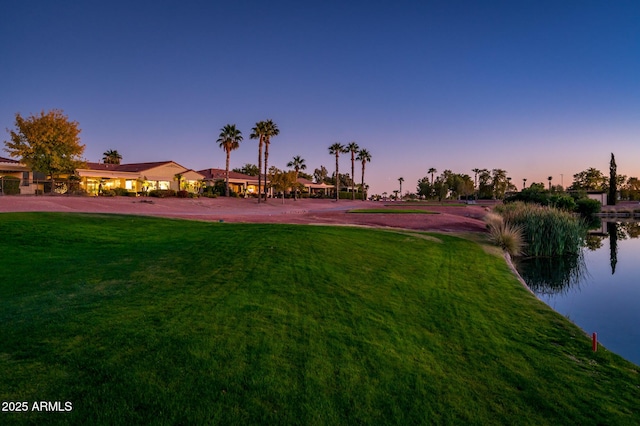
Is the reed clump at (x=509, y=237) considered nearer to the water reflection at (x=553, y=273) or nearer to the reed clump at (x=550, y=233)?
the reed clump at (x=550, y=233)

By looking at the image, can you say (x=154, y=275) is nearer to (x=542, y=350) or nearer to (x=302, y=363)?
(x=302, y=363)

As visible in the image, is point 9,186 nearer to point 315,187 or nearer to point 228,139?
point 228,139

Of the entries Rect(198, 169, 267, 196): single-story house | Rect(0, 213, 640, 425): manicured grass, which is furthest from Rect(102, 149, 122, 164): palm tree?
Rect(0, 213, 640, 425): manicured grass

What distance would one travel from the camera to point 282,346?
5812 millimetres

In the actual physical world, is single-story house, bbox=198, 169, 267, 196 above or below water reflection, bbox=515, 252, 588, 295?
above

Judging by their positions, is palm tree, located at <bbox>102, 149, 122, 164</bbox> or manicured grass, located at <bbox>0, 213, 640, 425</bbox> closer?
manicured grass, located at <bbox>0, 213, 640, 425</bbox>

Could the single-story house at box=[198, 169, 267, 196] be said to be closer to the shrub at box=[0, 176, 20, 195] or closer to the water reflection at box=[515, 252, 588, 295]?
the shrub at box=[0, 176, 20, 195]

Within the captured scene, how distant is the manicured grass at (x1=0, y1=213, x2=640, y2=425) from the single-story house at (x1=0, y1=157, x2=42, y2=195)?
1523 inches

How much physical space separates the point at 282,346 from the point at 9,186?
147 feet

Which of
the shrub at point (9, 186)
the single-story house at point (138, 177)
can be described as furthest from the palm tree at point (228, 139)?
the shrub at point (9, 186)

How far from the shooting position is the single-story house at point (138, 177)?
166 ft

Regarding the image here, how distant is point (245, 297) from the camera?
7867mm

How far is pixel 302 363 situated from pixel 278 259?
19.1 feet

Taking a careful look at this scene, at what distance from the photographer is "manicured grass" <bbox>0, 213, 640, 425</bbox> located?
4.39 m
